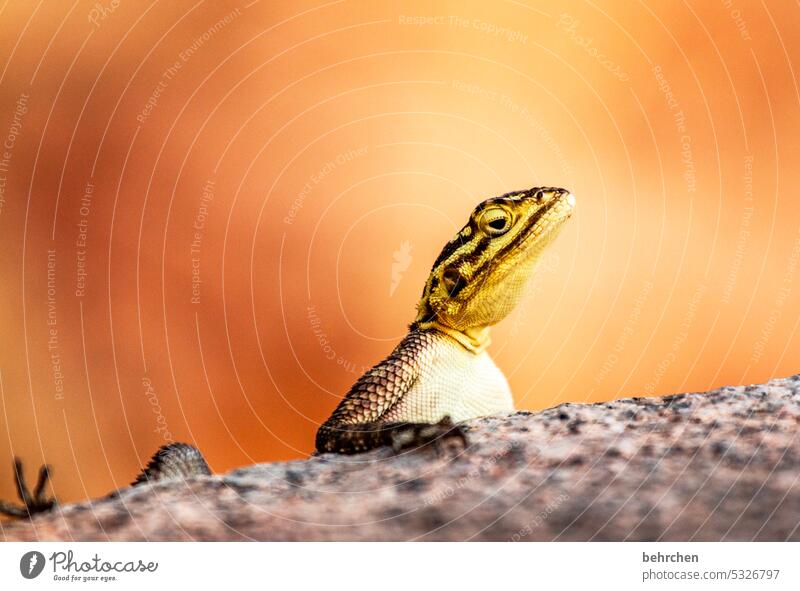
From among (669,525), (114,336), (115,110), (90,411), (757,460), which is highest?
(115,110)

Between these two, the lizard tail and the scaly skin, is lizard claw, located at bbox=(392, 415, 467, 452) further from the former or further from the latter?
the lizard tail

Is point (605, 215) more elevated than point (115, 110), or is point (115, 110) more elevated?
point (115, 110)

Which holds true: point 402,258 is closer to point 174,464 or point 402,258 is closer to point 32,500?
point 174,464

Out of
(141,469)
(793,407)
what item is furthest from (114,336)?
(793,407)

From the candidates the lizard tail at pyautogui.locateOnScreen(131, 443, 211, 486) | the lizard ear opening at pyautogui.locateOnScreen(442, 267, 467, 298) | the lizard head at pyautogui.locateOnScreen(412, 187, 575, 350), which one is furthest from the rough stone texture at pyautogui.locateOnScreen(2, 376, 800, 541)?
the lizard ear opening at pyautogui.locateOnScreen(442, 267, 467, 298)

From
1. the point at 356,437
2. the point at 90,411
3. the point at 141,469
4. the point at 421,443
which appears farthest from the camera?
the point at 90,411

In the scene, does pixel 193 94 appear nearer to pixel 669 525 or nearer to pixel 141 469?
pixel 141 469

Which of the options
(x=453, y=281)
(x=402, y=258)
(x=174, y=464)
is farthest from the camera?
(x=402, y=258)
